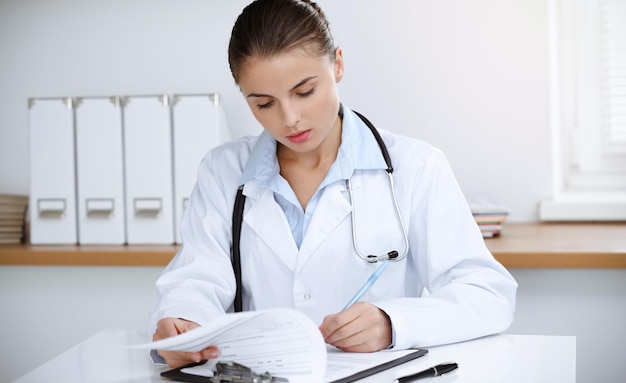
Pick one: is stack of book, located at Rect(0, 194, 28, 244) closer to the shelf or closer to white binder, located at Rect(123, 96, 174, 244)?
the shelf

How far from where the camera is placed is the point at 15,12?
2.71m

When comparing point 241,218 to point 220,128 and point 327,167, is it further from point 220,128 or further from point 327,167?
point 220,128

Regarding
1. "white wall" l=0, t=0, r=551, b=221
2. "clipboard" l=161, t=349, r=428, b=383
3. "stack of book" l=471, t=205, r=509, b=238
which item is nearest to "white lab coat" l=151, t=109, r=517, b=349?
"clipboard" l=161, t=349, r=428, b=383

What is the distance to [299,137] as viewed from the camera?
1.40 metres

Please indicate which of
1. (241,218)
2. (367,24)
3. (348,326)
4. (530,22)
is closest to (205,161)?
(241,218)

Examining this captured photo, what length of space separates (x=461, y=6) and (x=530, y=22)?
8.3 inches

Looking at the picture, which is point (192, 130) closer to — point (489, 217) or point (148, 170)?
point (148, 170)

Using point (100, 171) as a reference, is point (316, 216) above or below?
below

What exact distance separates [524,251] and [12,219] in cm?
150

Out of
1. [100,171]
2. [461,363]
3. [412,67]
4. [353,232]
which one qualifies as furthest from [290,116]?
[412,67]

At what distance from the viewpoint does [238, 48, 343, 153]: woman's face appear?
1.35 metres

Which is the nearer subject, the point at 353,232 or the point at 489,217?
the point at 353,232

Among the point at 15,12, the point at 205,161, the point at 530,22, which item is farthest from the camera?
the point at 15,12

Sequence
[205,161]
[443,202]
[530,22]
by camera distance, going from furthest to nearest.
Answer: [530,22] → [205,161] → [443,202]
